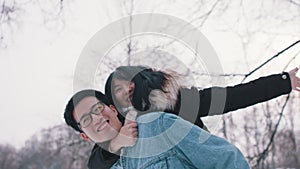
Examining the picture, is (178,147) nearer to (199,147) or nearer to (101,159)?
(199,147)

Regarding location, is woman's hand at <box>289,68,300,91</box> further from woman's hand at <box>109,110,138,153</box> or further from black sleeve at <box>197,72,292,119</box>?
woman's hand at <box>109,110,138,153</box>

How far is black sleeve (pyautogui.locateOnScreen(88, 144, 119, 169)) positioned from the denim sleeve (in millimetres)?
220

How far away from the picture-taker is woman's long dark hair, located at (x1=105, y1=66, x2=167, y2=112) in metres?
1.13

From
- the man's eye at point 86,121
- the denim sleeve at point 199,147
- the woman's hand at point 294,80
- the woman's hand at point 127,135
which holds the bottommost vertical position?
the denim sleeve at point 199,147

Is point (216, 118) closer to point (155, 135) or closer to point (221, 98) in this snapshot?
point (221, 98)

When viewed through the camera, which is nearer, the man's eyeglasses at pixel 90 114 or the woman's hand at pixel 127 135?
the woman's hand at pixel 127 135

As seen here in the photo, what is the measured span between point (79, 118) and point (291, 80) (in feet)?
2.31

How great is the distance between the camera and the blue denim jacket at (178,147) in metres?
0.97

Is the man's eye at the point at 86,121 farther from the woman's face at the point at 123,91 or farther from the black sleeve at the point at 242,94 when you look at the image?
the black sleeve at the point at 242,94

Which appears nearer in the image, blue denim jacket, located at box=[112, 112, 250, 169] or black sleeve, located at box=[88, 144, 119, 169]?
blue denim jacket, located at box=[112, 112, 250, 169]

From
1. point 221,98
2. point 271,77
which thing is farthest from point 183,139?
point 271,77

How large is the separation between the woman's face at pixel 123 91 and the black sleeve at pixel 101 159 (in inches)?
5.2

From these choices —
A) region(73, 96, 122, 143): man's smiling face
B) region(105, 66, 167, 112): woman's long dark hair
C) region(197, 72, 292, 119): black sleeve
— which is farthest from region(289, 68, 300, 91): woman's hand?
region(73, 96, 122, 143): man's smiling face

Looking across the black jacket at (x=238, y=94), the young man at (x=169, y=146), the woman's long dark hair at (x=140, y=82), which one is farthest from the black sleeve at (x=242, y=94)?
the young man at (x=169, y=146)
